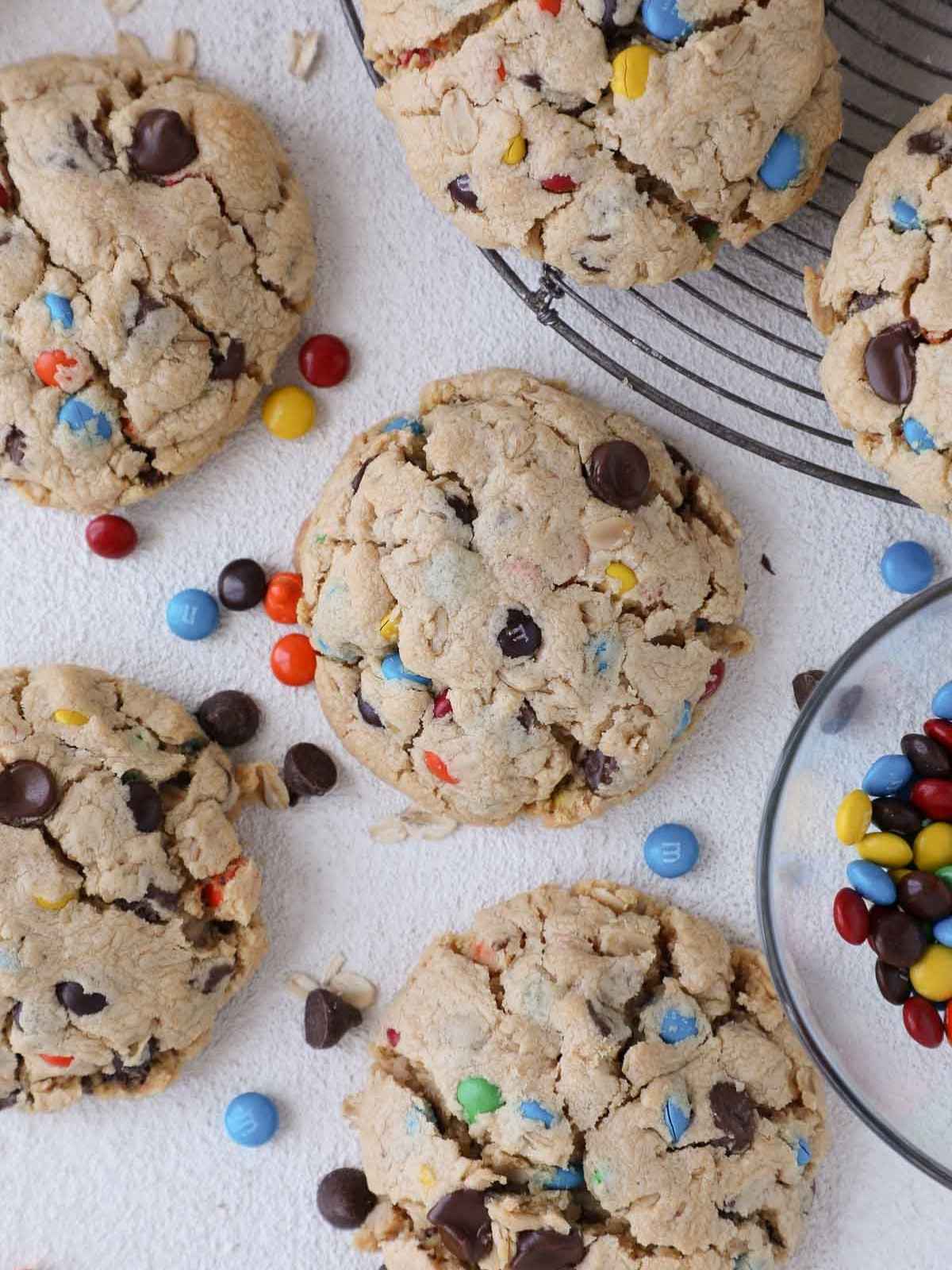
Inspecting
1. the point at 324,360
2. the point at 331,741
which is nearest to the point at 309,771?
the point at 331,741

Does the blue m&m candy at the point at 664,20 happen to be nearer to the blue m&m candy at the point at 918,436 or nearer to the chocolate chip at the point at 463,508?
the blue m&m candy at the point at 918,436

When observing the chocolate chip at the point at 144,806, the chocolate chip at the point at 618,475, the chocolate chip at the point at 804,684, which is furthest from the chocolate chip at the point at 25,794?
the chocolate chip at the point at 804,684

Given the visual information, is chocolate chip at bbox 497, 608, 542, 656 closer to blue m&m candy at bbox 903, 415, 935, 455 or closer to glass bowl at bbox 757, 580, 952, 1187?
glass bowl at bbox 757, 580, 952, 1187

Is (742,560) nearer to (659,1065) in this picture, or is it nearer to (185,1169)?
(659,1065)

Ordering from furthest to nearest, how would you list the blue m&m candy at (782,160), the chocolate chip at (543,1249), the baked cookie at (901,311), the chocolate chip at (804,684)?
the chocolate chip at (804,684)
the chocolate chip at (543,1249)
the blue m&m candy at (782,160)
the baked cookie at (901,311)

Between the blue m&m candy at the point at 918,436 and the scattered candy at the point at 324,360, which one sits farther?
the scattered candy at the point at 324,360

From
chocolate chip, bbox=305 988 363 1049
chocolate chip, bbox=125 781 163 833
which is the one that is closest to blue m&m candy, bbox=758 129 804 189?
chocolate chip, bbox=125 781 163 833

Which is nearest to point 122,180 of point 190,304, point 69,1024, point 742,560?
point 190,304
